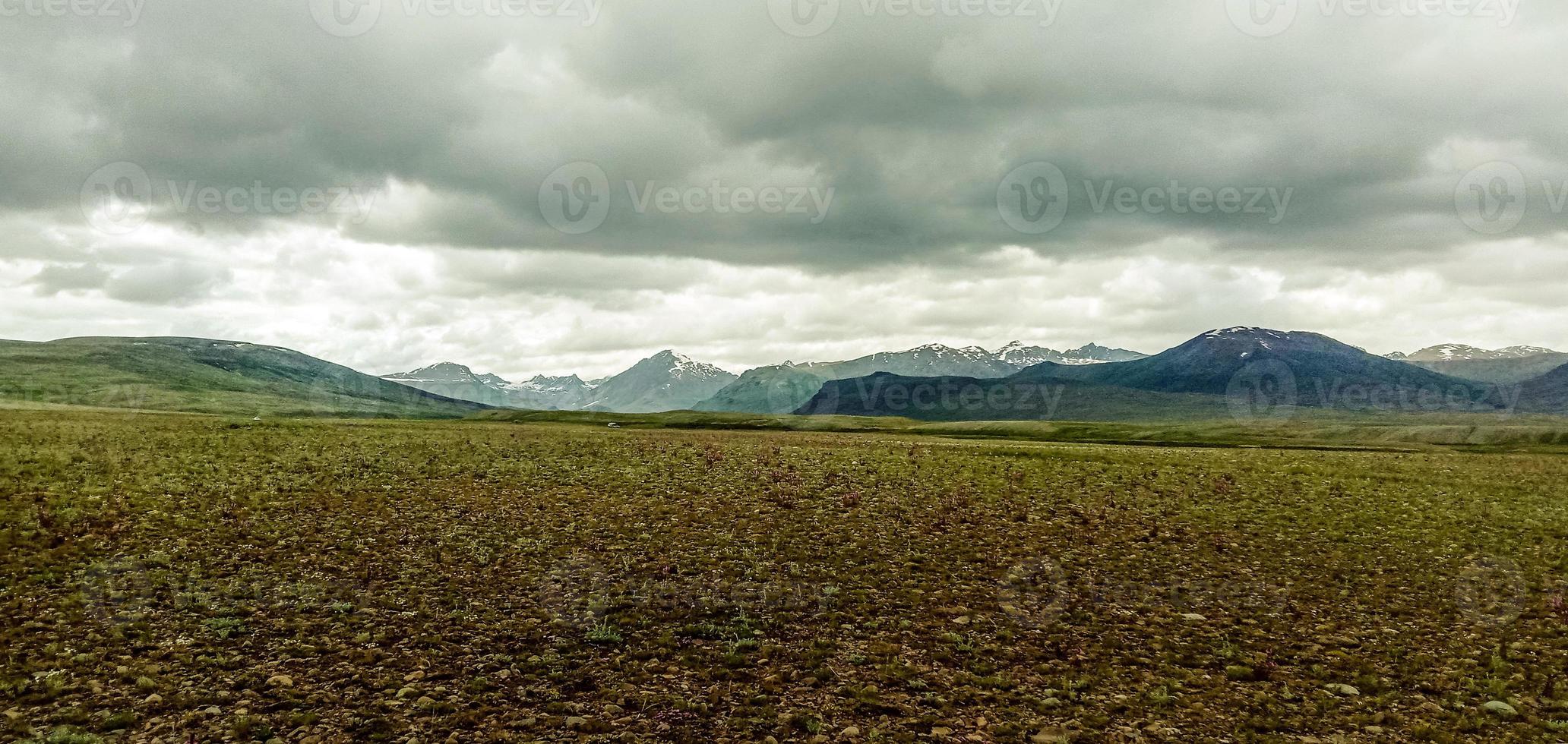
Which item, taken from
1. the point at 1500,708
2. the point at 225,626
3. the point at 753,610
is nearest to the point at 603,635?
the point at 753,610

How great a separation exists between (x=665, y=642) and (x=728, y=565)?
242 inches

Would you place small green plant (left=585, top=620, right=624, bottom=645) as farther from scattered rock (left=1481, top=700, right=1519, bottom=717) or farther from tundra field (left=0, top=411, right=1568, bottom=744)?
scattered rock (left=1481, top=700, right=1519, bottom=717)

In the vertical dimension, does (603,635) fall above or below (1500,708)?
above

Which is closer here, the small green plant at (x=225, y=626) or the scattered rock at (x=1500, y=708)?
the scattered rock at (x=1500, y=708)

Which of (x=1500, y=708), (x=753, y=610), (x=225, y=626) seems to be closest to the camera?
(x=1500, y=708)

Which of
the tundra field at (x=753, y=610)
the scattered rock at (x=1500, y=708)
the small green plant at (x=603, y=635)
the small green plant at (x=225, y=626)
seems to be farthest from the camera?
the small green plant at (x=603, y=635)

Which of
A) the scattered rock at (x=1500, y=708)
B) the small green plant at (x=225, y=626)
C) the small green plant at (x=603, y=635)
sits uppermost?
the small green plant at (x=225, y=626)

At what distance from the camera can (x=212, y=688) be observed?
537 inches

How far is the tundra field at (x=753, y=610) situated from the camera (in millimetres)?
13305

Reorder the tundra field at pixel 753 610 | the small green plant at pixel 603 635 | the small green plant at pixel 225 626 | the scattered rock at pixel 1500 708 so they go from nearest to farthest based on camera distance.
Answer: the tundra field at pixel 753 610
the scattered rock at pixel 1500 708
the small green plant at pixel 225 626
the small green plant at pixel 603 635

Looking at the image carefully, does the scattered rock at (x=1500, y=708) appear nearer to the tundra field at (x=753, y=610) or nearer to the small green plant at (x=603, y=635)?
the tundra field at (x=753, y=610)

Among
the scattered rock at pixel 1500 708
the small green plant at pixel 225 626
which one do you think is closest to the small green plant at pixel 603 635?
the small green plant at pixel 225 626

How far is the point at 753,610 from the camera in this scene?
61.9ft

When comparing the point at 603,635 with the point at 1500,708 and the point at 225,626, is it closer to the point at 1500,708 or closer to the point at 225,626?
the point at 225,626
